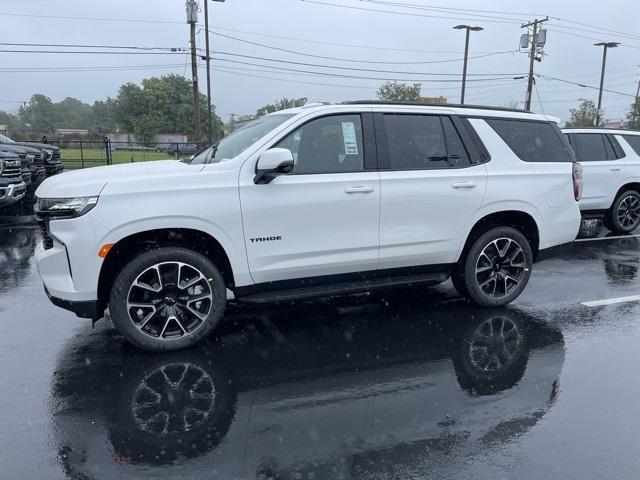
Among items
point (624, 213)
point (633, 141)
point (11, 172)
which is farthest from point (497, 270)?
point (11, 172)

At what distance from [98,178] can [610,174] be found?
29.5ft

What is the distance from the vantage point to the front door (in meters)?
4.11

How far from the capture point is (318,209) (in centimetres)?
424

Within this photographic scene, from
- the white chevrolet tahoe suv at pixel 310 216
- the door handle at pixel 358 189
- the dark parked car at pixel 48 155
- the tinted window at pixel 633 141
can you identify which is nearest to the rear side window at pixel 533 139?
the white chevrolet tahoe suv at pixel 310 216

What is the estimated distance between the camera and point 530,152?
17.3 ft

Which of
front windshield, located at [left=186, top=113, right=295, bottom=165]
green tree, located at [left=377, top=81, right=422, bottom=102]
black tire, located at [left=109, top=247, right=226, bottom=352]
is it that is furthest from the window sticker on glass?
green tree, located at [left=377, top=81, right=422, bottom=102]

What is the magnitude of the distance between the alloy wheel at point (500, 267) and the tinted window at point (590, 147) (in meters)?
5.21

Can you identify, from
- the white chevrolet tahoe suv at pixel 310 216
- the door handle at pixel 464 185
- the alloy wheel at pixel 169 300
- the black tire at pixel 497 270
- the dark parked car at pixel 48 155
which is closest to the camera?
the white chevrolet tahoe suv at pixel 310 216

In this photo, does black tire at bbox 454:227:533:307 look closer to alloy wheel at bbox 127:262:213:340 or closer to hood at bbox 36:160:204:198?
alloy wheel at bbox 127:262:213:340

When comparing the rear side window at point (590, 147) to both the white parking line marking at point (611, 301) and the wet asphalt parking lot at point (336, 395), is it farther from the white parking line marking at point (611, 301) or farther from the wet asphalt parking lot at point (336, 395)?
→ the wet asphalt parking lot at point (336, 395)

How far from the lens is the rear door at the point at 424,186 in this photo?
4.57m

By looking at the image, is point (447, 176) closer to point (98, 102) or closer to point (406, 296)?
point (406, 296)

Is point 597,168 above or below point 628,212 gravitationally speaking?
above

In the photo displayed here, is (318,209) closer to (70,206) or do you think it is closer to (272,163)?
(272,163)
